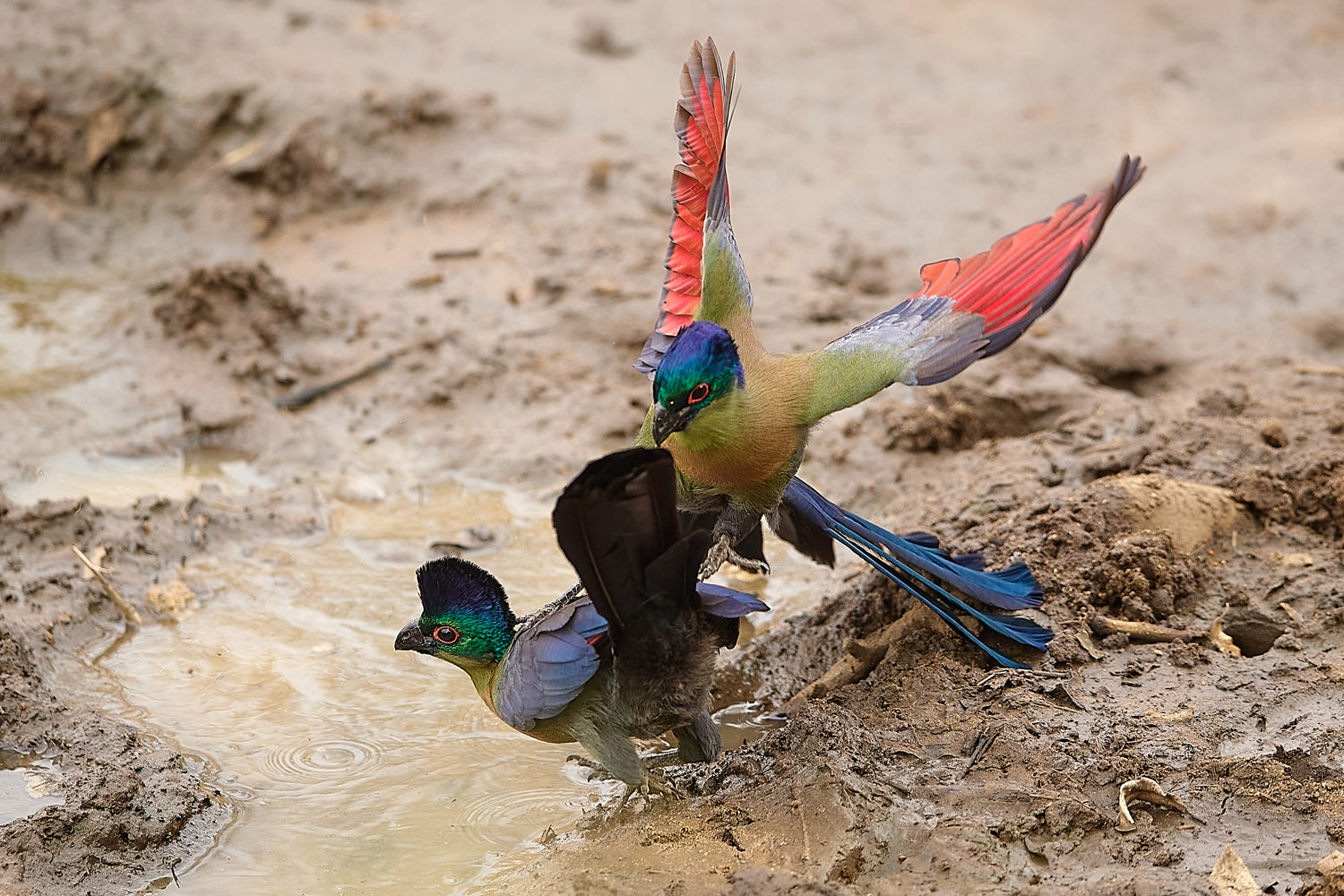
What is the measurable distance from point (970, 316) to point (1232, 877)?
1.61 m

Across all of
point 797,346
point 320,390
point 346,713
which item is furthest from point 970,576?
point 320,390

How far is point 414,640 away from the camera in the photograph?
3537 millimetres

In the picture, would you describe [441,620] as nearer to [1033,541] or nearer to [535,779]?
[535,779]

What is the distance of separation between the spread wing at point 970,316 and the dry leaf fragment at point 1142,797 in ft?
3.87

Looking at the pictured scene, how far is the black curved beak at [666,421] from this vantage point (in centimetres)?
329

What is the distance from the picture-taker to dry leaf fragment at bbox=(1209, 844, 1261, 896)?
2.72 m

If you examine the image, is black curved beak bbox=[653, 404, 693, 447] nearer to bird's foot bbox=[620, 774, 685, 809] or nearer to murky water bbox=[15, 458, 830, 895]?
bird's foot bbox=[620, 774, 685, 809]

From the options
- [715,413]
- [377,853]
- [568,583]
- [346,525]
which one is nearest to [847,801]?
[715,413]

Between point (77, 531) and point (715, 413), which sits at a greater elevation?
point (715, 413)

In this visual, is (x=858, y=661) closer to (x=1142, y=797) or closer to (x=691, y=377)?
(x=1142, y=797)

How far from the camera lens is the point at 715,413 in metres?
3.40

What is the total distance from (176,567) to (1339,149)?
23.3 feet

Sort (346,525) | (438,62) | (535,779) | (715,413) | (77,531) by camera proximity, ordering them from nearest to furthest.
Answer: (715,413) < (535,779) < (77,531) < (346,525) < (438,62)

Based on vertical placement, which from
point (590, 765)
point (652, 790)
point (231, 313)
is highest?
point (231, 313)
